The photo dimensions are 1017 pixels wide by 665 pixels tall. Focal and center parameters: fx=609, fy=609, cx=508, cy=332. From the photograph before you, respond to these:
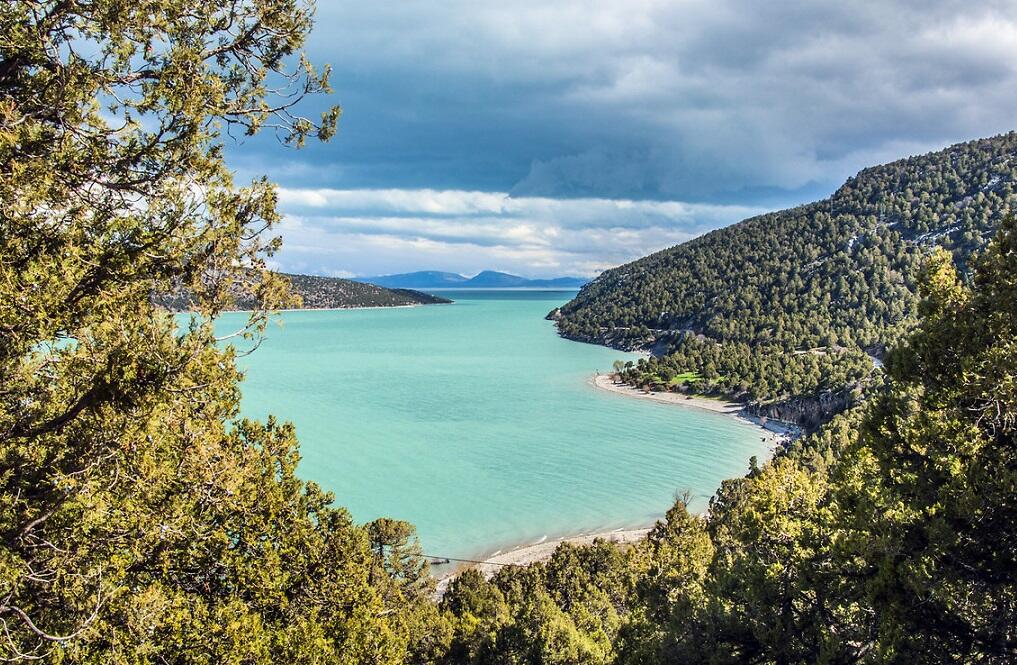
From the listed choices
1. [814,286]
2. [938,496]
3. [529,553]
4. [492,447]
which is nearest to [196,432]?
[938,496]

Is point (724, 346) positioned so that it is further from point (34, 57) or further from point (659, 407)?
point (34, 57)

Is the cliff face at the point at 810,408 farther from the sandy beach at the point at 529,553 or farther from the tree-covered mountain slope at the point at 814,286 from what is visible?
the sandy beach at the point at 529,553

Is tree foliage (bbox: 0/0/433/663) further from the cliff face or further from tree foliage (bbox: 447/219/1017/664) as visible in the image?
the cliff face

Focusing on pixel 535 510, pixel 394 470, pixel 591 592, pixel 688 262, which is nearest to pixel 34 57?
pixel 591 592

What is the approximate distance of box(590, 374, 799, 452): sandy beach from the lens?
6734 cm

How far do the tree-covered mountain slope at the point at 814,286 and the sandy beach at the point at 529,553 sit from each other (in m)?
42.0

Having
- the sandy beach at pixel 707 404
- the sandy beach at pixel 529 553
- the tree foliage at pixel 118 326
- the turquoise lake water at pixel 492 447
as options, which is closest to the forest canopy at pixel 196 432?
the tree foliage at pixel 118 326

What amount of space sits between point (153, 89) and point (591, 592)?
23.4m

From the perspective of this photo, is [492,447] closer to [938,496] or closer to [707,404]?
[707,404]

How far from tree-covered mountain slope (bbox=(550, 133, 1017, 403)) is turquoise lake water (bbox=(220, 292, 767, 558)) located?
661 inches

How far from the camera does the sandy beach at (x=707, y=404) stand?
2651 inches

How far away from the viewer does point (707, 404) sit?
84.6 meters

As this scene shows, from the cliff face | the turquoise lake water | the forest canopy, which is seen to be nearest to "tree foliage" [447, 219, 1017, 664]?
the forest canopy

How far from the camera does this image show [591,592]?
2441 cm
